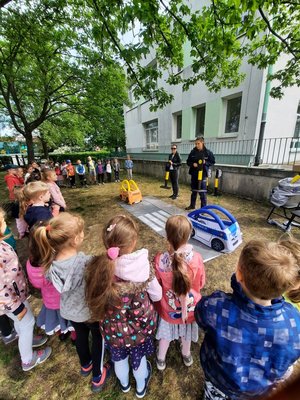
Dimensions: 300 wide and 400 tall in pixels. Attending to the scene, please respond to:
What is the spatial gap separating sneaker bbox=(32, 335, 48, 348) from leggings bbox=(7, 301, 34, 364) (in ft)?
0.72

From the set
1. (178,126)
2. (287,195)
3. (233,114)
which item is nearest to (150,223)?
(287,195)

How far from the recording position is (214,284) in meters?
2.70

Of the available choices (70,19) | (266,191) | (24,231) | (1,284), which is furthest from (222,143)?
(1,284)

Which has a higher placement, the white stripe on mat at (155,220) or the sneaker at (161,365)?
the white stripe on mat at (155,220)

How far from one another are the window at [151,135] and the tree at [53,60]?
4.84 m

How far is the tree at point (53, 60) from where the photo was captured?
18.8 feet

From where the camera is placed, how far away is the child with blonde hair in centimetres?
158

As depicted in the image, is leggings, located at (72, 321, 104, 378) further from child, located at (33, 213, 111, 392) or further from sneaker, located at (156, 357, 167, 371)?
sneaker, located at (156, 357, 167, 371)

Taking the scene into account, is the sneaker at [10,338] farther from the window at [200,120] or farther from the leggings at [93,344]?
the window at [200,120]

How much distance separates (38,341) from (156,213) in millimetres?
4087

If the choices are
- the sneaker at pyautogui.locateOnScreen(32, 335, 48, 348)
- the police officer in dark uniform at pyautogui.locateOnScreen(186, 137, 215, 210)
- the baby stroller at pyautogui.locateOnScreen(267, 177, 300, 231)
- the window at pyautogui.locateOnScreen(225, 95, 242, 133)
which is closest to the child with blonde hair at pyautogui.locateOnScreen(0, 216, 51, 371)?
the sneaker at pyautogui.locateOnScreen(32, 335, 48, 348)

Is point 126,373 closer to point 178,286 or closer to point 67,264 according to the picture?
point 178,286

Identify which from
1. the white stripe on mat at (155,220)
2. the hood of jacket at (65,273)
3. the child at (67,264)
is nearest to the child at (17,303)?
the child at (67,264)

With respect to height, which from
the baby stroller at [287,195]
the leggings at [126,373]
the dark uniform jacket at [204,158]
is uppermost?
the dark uniform jacket at [204,158]
